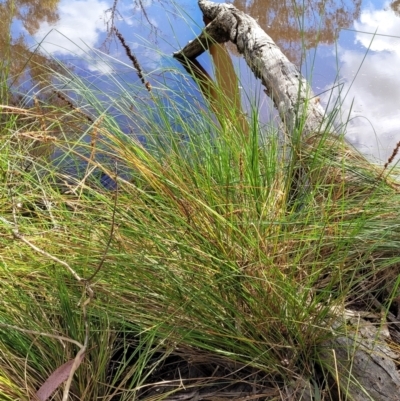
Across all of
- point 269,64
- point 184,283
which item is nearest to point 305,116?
point 184,283

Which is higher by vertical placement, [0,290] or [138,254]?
[138,254]

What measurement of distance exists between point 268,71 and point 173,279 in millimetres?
1160

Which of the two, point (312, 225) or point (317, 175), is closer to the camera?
point (312, 225)

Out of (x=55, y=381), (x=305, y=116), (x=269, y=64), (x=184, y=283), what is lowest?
(x=55, y=381)

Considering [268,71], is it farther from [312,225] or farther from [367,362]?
[367,362]

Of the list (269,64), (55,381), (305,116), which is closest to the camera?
(55,381)

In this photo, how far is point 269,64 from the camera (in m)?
1.81

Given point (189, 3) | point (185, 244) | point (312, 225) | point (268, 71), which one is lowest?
point (185, 244)

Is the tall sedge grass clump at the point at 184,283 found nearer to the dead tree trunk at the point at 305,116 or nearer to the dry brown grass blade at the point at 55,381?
the dead tree trunk at the point at 305,116

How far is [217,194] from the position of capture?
3.11 feet

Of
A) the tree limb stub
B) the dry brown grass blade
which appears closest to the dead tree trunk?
the tree limb stub

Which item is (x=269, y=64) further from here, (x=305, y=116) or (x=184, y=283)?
(x=184, y=283)

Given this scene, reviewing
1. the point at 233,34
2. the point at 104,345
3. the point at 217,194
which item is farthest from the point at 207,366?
the point at 233,34

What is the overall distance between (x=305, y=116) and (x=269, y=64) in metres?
0.72
